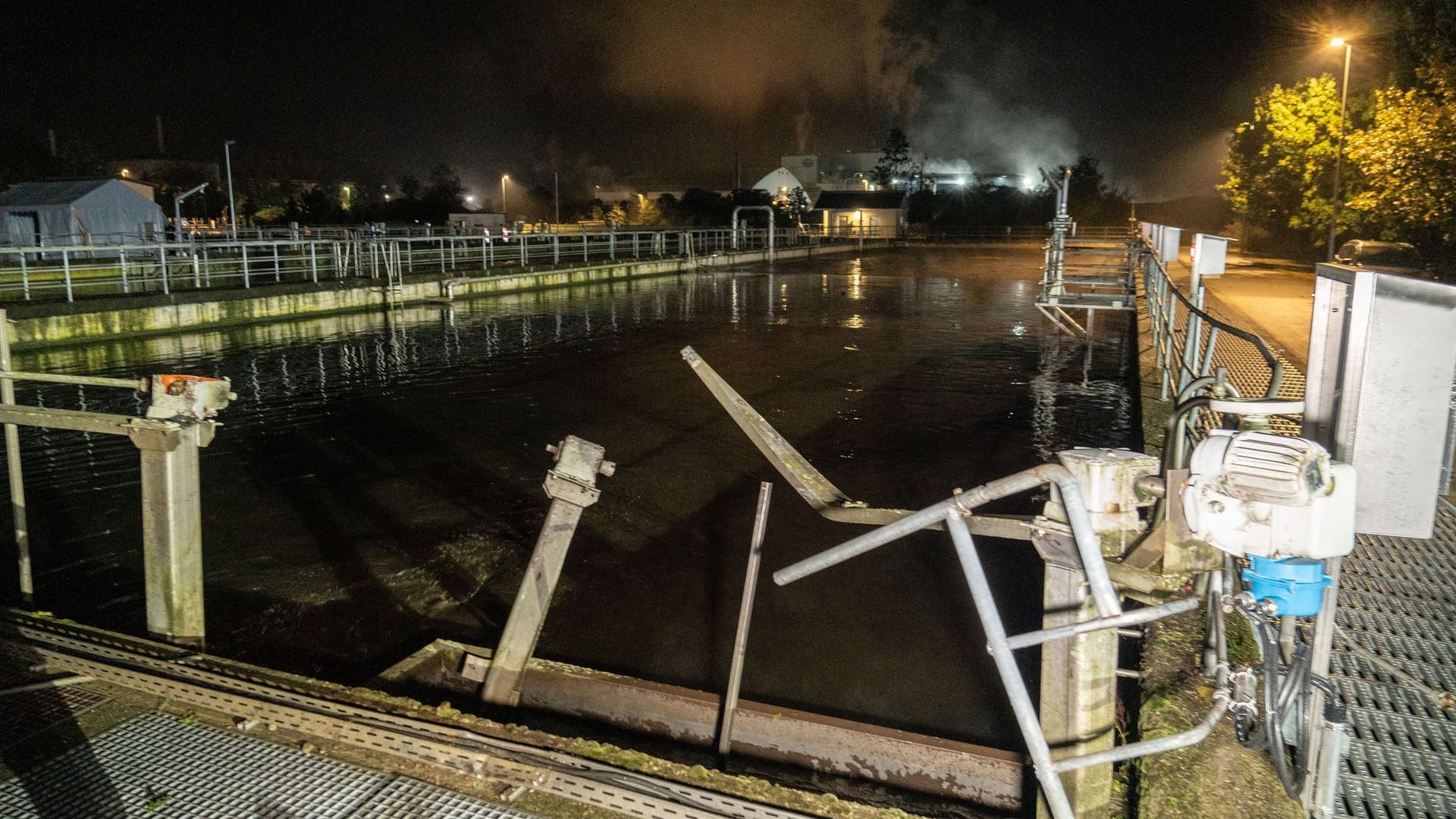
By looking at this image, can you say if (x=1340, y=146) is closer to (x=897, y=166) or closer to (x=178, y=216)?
(x=178, y=216)

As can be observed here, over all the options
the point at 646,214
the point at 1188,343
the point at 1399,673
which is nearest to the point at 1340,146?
the point at 1188,343

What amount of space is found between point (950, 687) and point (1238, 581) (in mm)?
2096

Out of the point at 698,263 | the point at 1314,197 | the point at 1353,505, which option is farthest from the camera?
the point at 698,263

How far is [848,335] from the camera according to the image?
17812mm

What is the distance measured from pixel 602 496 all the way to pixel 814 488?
191 inches

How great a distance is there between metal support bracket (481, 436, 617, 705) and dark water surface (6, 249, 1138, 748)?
1.01 m

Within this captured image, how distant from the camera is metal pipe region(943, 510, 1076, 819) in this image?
7.70 feet

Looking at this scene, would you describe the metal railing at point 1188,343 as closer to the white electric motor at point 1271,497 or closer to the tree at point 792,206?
the white electric motor at point 1271,497

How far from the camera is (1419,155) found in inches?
824

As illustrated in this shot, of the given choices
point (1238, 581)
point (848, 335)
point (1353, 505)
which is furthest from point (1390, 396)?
point (848, 335)

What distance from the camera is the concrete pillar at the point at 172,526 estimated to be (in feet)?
13.3

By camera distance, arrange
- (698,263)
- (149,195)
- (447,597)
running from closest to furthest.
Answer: (447,597) < (698,263) < (149,195)

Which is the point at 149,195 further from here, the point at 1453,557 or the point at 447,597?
the point at 1453,557

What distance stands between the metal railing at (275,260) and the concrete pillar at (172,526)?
14.6m
